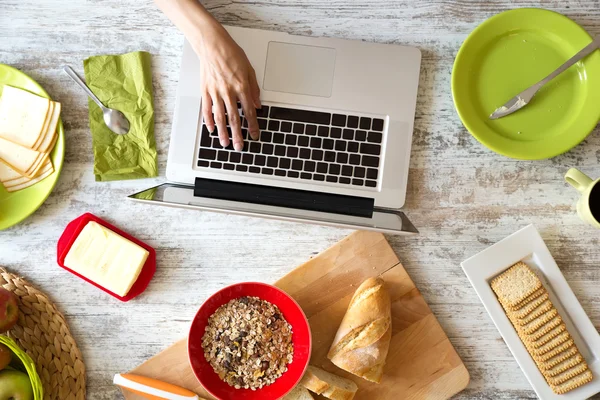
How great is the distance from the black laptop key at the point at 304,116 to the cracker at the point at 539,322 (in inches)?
25.0

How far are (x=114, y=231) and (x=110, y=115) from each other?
0.89 ft

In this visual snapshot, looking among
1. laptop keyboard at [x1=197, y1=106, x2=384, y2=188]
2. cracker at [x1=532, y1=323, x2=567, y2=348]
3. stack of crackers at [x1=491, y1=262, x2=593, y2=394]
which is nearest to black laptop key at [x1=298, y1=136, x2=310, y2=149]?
laptop keyboard at [x1=197, y1=106, x2=384, y2=188]

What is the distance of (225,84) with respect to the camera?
1.12m

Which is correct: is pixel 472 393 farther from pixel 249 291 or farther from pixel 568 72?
pixel 568 72

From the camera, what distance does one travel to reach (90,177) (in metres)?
1.29

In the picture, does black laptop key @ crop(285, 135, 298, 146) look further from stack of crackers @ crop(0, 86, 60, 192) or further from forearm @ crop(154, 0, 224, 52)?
stack of crackers @ crop(0, 86, 60, 192)

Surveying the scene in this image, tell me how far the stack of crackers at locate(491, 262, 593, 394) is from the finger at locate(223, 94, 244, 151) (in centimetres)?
67

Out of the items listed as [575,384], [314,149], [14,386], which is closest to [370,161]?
[314,149]

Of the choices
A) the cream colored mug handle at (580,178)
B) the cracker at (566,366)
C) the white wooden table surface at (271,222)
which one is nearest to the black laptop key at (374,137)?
the white wooden table surface at (271,222)

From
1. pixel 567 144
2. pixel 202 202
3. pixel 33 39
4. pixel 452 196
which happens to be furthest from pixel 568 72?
pixel 33 39

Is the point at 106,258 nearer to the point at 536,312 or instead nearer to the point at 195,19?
the point at 195,19

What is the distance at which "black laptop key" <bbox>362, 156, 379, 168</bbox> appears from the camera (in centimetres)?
121

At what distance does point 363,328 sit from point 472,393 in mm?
326

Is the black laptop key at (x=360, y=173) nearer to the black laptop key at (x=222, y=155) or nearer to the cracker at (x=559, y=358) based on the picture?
the black laptop key at (x=222, y=155)
